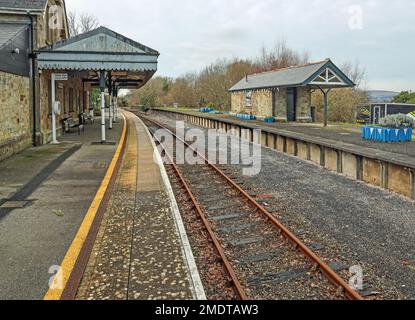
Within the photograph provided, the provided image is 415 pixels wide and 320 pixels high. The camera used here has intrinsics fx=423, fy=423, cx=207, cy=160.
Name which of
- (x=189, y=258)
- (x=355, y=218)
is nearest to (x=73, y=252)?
(x=189, y=258)

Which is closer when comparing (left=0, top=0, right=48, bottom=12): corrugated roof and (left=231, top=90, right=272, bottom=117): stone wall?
(left=0, top=0, right=48, bottom=12): corrugated roof

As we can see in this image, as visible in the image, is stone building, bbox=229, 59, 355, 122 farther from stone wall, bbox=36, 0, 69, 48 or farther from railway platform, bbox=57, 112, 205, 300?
railway platform, bbox=57, 112, 205, 300

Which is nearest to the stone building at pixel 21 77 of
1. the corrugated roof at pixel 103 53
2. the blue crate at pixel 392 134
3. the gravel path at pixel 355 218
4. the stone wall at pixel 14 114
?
the stone wall at pixel 14 114

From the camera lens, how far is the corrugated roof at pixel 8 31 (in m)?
14.8

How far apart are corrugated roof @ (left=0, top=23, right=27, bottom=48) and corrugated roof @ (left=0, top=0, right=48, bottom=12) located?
1.97 ft

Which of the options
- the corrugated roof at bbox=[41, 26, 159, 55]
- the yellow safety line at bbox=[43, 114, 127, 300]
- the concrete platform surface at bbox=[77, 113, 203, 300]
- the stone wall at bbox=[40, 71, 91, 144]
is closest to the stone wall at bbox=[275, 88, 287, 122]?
the stone wall at bbox=[40, 71, 91, 144]

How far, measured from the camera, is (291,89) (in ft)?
112

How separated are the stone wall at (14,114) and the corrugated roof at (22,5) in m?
2.73

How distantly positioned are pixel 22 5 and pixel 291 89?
875 inches

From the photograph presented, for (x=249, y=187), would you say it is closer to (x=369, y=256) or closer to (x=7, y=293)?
(x=369, y=256)

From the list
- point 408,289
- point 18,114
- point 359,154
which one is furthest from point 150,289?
point 18,114

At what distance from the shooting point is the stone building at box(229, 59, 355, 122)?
30.2 metres

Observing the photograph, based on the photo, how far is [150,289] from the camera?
16.0 ft
